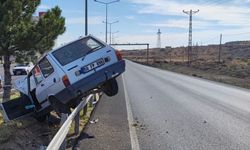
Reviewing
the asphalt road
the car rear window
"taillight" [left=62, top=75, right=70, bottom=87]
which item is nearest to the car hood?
the car rear window

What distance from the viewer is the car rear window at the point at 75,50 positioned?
1191 centimetres

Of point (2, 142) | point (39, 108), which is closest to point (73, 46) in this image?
point (39, 108)

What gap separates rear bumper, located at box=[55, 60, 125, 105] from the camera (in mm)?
11555

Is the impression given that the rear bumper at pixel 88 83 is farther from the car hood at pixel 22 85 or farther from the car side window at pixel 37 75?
the car hood at pixel 22 85

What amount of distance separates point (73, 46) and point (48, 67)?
864 mm

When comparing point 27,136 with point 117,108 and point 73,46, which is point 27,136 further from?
point 117,108

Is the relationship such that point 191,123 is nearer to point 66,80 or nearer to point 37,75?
point 66,80

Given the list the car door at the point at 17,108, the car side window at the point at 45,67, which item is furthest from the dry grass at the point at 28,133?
the car side window at the point at 45,67

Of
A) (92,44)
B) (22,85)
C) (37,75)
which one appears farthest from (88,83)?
(22,85)

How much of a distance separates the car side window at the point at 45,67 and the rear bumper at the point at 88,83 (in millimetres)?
749

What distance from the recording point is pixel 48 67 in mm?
12125

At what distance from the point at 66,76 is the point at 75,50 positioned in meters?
0.95

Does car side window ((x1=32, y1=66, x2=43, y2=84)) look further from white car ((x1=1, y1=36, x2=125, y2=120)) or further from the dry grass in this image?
the dry grass

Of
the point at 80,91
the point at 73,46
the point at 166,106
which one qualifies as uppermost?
the point at 73,46
